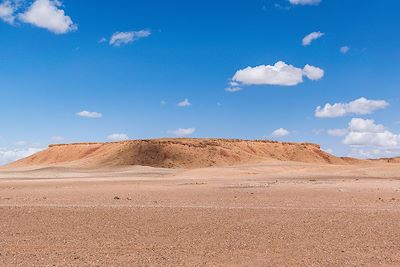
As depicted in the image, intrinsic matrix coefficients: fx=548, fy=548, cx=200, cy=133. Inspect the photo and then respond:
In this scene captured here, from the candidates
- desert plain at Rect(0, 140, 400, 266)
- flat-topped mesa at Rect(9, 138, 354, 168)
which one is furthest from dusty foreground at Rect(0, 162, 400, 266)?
flat-topped mesa at Rect(9, 138, 354, 168)

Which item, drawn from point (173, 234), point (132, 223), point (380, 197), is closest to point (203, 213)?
point (132, 223)

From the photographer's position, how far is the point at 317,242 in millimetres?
12484

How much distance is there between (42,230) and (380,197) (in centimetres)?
1552

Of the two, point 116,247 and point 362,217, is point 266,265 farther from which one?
point 362,217

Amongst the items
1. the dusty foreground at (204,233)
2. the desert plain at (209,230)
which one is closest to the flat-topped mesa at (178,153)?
the desert plain at (209,230)

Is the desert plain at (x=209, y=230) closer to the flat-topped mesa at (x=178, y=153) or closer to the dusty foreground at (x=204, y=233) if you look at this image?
the dusty foreground at (x=204, y=233)

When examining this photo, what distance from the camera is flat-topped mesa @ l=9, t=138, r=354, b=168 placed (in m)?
90.6

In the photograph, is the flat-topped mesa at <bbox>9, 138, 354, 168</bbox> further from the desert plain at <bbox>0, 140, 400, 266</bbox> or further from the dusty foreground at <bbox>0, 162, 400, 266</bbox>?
the dusty foreground at <bbox>0, 162, 400, 266</bbox>

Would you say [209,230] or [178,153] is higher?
[178,153]

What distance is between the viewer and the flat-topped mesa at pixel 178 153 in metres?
90.6

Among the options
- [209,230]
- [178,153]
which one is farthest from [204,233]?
[178,153]

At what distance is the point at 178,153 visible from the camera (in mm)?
95375

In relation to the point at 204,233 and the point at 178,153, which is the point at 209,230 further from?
the point at 178,153

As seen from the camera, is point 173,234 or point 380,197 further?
point 380,197
